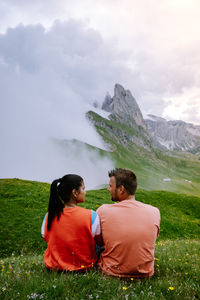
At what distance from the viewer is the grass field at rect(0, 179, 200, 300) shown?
430cm

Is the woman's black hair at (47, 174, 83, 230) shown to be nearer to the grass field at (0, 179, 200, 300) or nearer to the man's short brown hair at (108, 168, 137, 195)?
the man's short brown hair at (108, 168, 137, 195)

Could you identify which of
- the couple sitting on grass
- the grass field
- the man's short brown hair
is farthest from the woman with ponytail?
the man's short brown hair

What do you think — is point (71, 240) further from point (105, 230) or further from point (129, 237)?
point (129, 237)

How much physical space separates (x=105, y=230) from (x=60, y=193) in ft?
5.12

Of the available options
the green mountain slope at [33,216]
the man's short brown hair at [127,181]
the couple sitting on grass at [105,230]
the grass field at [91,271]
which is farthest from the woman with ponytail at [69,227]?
the green mountain slope at [33,216]

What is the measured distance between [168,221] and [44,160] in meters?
166

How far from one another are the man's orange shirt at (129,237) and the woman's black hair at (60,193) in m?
1.13

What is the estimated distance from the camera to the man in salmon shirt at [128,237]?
5.28 metres

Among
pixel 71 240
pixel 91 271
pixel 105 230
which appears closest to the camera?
pixel 91 271

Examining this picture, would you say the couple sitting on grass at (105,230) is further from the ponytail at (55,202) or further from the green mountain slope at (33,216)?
the green mountain slope at (33,216)

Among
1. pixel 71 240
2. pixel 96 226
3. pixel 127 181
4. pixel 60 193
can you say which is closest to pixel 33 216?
pixel 71 240

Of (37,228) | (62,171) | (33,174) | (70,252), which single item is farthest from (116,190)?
(33,174)

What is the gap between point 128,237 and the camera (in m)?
5.25

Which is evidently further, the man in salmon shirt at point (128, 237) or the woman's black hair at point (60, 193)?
the woman's black hair at point (60, 193)
